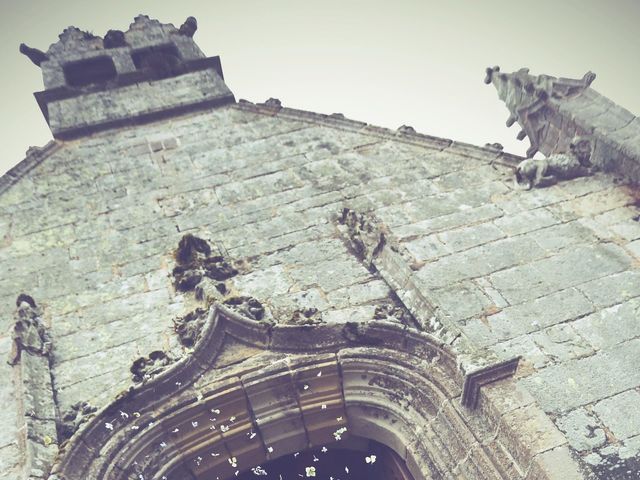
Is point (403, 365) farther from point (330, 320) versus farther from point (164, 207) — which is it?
point (164, 207)

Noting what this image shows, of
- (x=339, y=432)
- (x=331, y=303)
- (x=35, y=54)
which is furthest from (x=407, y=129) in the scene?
(x=35, y=54)

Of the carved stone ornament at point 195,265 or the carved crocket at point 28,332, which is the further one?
the carved stone ornament at point 195,265

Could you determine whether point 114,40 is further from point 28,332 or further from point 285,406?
point 285,406

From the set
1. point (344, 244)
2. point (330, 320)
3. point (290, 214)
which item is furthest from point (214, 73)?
point (330, 320)

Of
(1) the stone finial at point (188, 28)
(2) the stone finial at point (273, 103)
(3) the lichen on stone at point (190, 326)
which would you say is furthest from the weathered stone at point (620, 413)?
(1) the stone finial at point (188, 28)

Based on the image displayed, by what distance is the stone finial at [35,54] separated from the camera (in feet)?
35.7

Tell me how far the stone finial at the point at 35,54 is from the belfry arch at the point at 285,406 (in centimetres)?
818

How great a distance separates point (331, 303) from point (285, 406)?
98cm

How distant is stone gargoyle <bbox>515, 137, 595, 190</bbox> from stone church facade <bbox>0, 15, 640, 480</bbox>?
0.08 feet

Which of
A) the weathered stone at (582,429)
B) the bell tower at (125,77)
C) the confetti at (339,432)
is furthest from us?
the bell tower at (125,77)

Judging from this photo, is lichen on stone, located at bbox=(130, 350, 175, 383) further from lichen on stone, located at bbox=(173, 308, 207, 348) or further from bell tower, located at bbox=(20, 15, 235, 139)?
bell tower, located at bbox=(20, 15, 235, 139)

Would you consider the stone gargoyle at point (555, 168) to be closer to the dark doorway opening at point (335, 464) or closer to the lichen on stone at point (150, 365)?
the dark doorway opening at point (335, 464)

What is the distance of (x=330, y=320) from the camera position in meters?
5.00

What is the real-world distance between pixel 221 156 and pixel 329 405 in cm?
389
